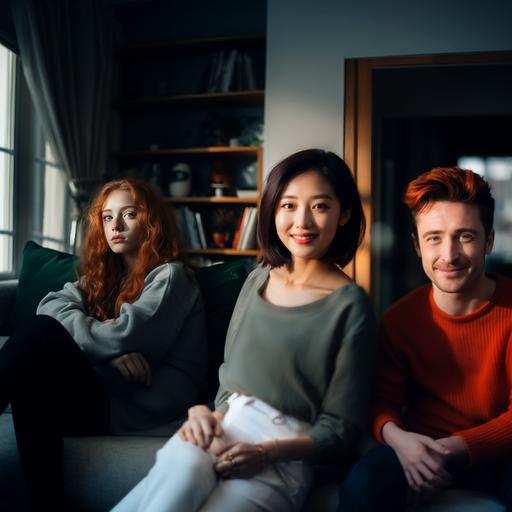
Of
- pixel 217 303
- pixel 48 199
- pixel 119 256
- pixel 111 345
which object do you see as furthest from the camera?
pixel 48 199

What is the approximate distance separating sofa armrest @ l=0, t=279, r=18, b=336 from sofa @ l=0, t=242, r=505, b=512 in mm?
137

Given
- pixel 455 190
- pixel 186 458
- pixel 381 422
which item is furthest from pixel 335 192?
pixel 186 458

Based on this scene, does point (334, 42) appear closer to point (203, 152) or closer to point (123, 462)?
point (203, 152)

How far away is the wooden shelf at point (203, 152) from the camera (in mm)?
3538

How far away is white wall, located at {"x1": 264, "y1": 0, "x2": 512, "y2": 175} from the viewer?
2947 millimetres

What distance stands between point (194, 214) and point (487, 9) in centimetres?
200

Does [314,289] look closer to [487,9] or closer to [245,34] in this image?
[487,9]

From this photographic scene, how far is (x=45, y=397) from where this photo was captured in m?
1.31

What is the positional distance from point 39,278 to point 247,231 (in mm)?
1694

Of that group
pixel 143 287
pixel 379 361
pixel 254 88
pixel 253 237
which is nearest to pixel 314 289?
pixel 379 361

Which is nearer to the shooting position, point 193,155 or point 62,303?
point 62,303

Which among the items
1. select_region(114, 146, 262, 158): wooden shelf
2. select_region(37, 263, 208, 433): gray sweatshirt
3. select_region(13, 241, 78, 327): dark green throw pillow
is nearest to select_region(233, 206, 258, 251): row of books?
select_region(114, 146, 262, 158): wooden shelf

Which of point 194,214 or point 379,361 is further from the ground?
point 194,214

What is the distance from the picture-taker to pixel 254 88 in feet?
12.0
